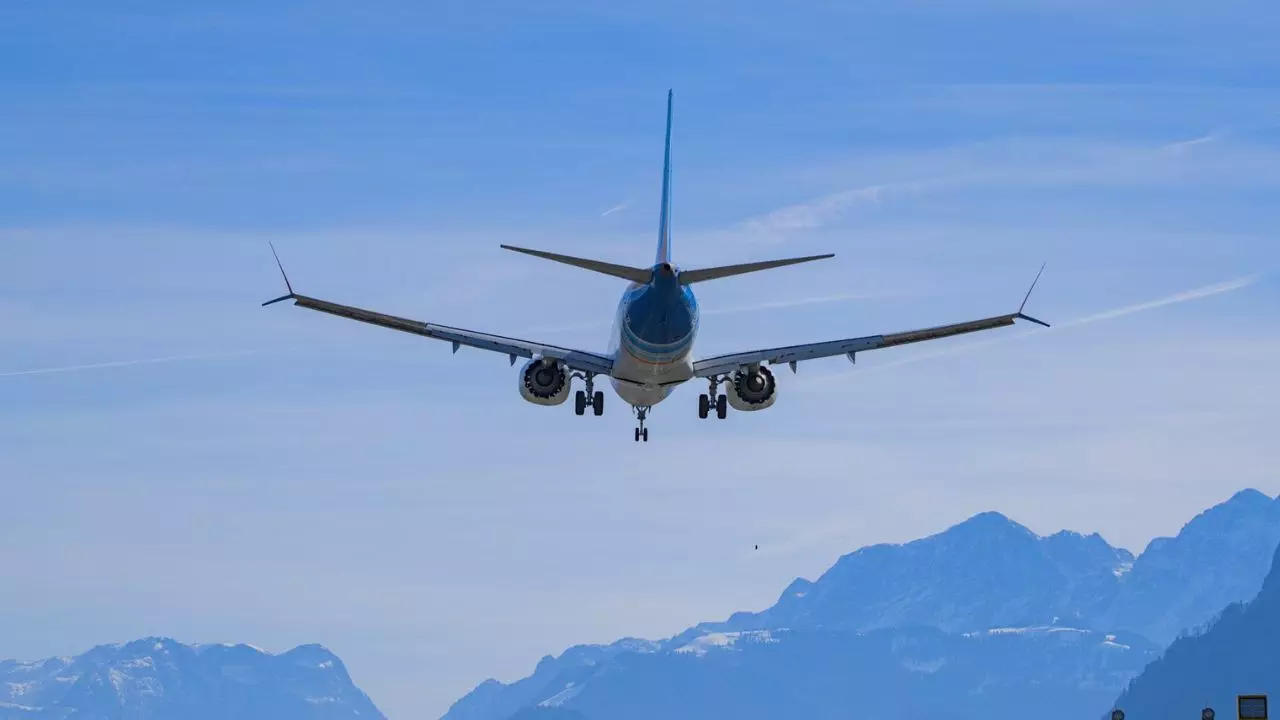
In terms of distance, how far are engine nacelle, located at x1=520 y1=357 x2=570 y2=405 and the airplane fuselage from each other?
24.9ft

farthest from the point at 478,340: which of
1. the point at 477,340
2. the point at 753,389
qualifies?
the point at 753,389

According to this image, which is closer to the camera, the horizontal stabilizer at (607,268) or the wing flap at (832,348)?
the horizontal stabilizer at (607,268)

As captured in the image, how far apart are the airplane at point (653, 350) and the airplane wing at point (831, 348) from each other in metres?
0.07

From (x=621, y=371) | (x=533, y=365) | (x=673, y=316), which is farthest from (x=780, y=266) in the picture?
(x=533, y=365)

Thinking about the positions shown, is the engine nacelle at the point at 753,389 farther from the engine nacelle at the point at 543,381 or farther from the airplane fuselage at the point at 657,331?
the engine nacelle at the point at 543,381

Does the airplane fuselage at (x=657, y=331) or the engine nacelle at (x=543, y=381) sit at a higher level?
the engine nacelle at (x=543, y=381)

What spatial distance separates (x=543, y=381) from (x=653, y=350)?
1497cm

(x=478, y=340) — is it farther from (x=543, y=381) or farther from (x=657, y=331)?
(x=657, y=331)

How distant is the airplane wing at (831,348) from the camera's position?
465ft

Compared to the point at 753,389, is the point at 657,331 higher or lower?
lower

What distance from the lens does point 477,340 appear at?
147 meters

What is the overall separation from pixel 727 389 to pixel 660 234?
12.0 meters

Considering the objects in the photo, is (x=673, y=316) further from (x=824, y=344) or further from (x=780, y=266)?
(x=824, y=344)

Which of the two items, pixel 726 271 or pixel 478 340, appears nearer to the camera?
pixel 726 271
